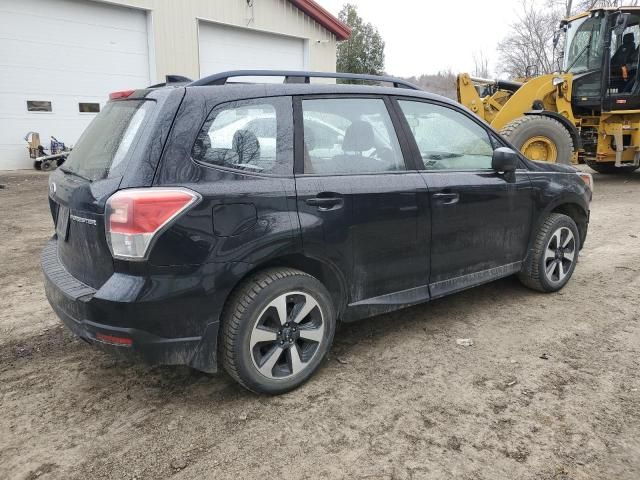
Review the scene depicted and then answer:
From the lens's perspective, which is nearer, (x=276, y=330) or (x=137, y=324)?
(x=137, y=324)

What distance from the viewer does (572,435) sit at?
2566mm

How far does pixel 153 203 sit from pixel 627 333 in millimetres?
3303

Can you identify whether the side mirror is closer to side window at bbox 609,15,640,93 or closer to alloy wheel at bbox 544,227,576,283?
alloy wheel at bbox 544,227,576,283

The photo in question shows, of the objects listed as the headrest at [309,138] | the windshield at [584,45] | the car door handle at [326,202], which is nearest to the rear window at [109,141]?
the headrest at [309,138]

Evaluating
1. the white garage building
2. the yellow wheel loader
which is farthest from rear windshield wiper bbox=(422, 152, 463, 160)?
the white garage building

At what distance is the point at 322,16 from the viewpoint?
15.5 metres

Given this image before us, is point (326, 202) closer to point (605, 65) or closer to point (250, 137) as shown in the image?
point (250, 137)

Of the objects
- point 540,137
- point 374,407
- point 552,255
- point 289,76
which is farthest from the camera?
point 540,137

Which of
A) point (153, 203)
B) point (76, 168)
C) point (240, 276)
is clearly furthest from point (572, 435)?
point (76, 168)

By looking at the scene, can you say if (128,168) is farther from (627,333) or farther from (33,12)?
(33,12)

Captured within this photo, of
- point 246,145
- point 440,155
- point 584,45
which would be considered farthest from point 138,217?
point 584,45

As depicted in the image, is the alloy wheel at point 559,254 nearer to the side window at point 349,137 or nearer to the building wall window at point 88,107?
the side window at point 349,137

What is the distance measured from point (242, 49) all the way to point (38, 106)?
536 cm

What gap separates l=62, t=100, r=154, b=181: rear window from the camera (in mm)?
2699
